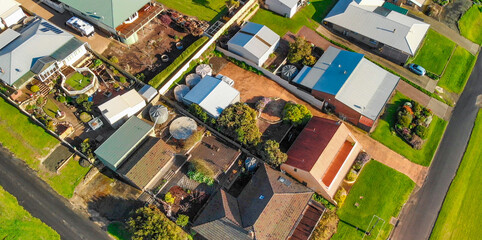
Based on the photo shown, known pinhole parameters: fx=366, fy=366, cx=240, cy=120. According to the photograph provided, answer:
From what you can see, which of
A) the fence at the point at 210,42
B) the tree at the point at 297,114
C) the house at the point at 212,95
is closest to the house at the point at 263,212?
the tree at the point at 297,114

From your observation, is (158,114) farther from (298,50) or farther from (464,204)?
(464,204)

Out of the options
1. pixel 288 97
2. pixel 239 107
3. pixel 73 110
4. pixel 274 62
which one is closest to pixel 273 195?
pixel 239 107

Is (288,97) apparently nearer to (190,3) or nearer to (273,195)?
(273,195)

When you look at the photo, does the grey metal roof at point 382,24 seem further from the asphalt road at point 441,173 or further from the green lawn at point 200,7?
the green lawn at point 200,7

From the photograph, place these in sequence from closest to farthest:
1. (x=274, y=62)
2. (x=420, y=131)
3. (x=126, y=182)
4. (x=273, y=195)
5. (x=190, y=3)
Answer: (x=273, y=195), (x=126, y=182), (x=420, y=131), (x=274, y=62), (x=190, y=3)

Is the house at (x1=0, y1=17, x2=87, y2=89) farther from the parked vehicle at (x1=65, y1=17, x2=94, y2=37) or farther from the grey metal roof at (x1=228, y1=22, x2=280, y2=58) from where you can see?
the grey metal roof at (x1=228, y1=22, x2=280, y2=58)

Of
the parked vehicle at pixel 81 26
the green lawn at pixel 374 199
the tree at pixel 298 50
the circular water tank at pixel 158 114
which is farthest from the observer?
the tree at pixel 298 50
